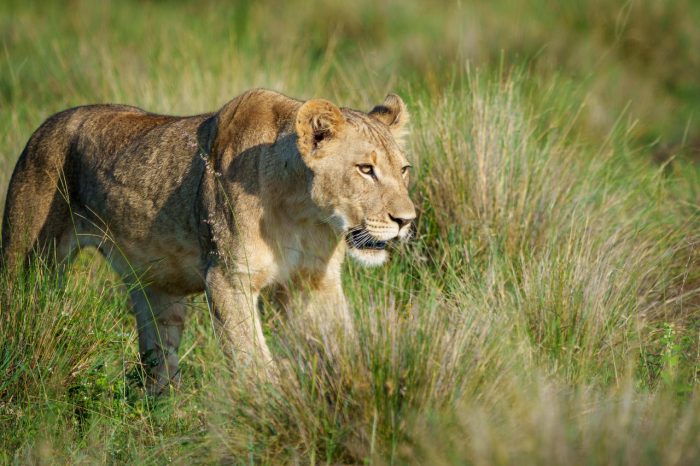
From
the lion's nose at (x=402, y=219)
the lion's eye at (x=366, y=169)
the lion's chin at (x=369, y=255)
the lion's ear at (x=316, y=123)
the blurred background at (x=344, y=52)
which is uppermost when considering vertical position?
the lion's ear at (x=316, y=123)

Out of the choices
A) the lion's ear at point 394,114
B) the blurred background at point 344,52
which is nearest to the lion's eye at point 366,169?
the lion's ear at point 394,114

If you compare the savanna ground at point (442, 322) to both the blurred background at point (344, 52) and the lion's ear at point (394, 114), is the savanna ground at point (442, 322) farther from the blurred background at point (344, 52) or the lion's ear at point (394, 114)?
the lion's ear at point (394, 114)

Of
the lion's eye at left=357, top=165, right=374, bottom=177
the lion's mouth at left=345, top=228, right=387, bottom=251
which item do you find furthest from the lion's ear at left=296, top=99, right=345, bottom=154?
the lion's mouth at left=345, top=228, right=387, bottom=251

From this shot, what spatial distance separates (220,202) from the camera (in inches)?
217

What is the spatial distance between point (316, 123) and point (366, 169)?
331 mm

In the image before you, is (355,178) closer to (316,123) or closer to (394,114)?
(316,123)

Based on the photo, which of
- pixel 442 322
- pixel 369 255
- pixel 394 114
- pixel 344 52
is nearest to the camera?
pixel 442 322

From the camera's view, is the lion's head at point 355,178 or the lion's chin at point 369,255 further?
the lion's chin at point 369,255

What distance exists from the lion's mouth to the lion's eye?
0.89 ft

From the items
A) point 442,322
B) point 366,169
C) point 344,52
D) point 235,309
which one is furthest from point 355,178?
point 344,52

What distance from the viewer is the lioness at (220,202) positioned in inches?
204

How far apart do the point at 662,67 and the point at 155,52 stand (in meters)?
6.11

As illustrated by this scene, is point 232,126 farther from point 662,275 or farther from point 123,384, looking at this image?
point 662,275

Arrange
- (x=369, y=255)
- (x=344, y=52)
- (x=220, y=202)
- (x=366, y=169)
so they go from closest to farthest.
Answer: (x=366, y=169), (x=369, y=255), (x=220, y=202), (x=344, y=52)
